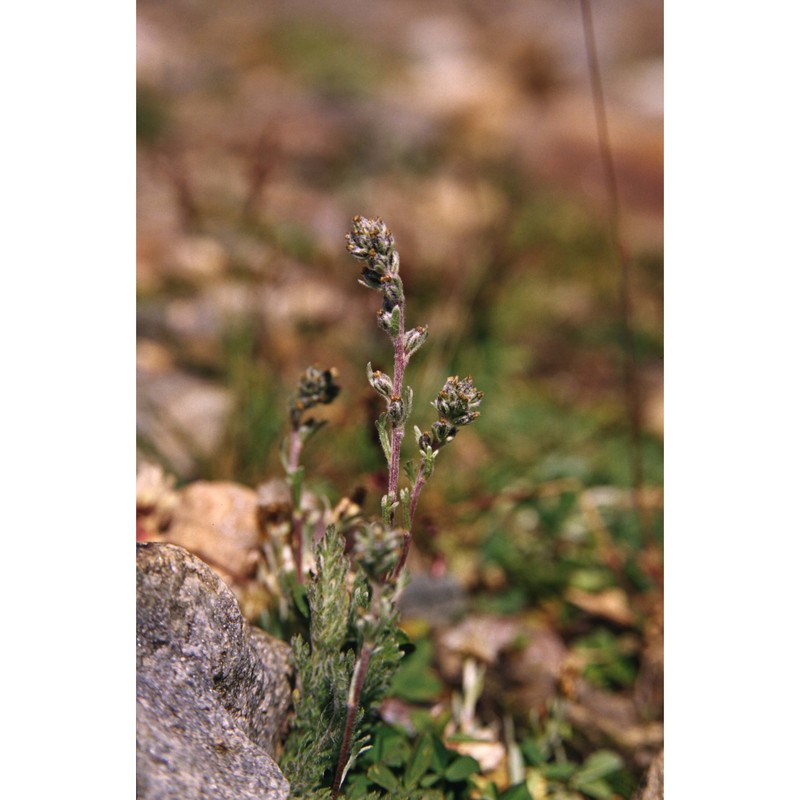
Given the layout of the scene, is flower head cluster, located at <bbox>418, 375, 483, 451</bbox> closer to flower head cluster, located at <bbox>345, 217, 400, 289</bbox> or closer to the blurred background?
flower head cluster, located at <bbox>345, 217, 400, 289</bbox>

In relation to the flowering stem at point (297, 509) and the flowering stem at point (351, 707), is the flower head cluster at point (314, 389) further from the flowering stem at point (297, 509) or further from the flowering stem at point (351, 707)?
the flowering stem at point (351, 707)

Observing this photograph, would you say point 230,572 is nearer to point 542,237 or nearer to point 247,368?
point 247,368

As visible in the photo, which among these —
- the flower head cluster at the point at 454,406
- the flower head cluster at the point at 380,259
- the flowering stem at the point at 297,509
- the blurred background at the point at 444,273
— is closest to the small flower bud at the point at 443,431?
the flower head cluster at the point at 454,406

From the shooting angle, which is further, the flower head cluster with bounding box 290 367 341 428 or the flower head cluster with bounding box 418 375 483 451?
the flower head cluster with bounding box 290 367 341 428

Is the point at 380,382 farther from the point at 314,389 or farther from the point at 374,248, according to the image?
the point at 314,389

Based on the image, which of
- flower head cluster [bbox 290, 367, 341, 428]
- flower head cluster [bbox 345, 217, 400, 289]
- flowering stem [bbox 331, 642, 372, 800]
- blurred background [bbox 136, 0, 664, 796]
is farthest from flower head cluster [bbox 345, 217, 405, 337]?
blurred background [bbox 136, 0, 664, 796]

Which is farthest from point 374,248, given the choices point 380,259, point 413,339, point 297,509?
point 297,509
